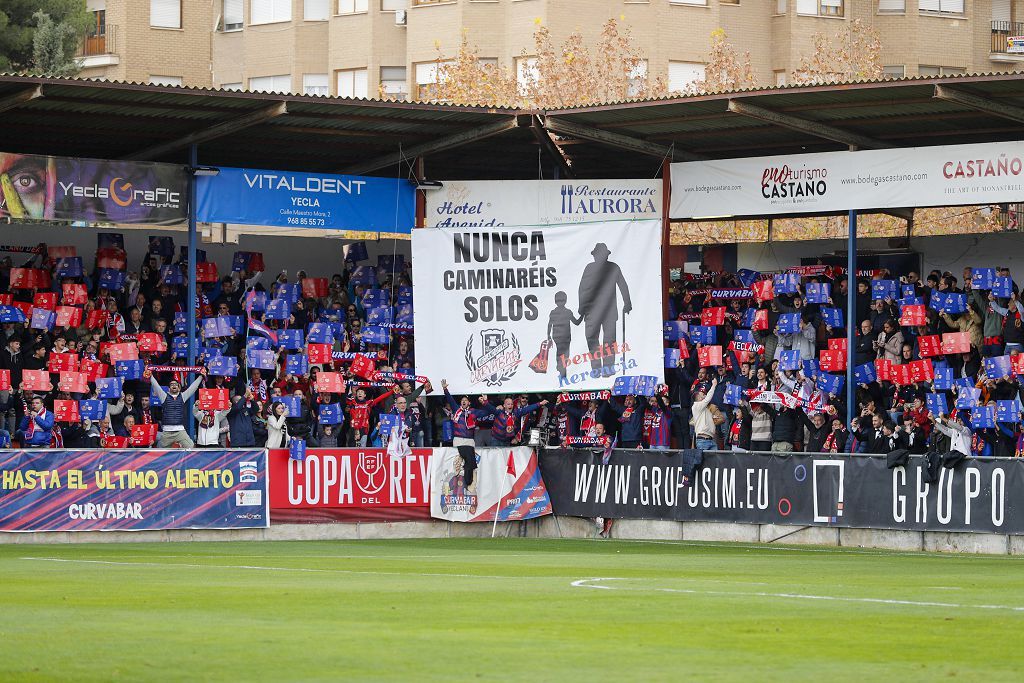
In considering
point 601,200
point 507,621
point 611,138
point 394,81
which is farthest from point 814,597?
point 394,81

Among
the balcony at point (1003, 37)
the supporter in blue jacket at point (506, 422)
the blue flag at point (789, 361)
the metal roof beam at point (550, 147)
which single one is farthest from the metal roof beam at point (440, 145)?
the balcony at point (1003, 37)

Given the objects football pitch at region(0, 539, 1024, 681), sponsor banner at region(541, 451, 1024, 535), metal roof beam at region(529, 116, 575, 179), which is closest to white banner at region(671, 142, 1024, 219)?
metal roof beam at region(529, 116, 575, 179)

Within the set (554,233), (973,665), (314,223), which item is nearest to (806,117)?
(554,233)

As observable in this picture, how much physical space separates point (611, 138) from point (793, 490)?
7.34 meters

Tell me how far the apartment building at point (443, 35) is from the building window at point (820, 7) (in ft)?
0.15

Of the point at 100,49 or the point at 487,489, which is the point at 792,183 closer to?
the point at 487,489

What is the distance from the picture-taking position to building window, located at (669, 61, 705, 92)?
5600 centimetres

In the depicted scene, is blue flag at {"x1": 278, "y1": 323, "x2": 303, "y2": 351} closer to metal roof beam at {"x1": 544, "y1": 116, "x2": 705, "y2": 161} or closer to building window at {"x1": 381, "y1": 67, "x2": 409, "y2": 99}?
metal roof beam at {"x1": 544, "y1": 116, "x2": 705, "y2": 161}

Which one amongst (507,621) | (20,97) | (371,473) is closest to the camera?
Result: (507,621)

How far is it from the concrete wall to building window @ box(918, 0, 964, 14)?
119 feet

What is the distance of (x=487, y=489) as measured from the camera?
29.1 metres

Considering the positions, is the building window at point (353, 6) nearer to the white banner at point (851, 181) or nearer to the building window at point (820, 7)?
the building window at point (820, 7)

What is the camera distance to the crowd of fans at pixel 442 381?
2773cm

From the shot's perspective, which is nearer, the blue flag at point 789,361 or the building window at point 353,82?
the blue flag at point 789,361
